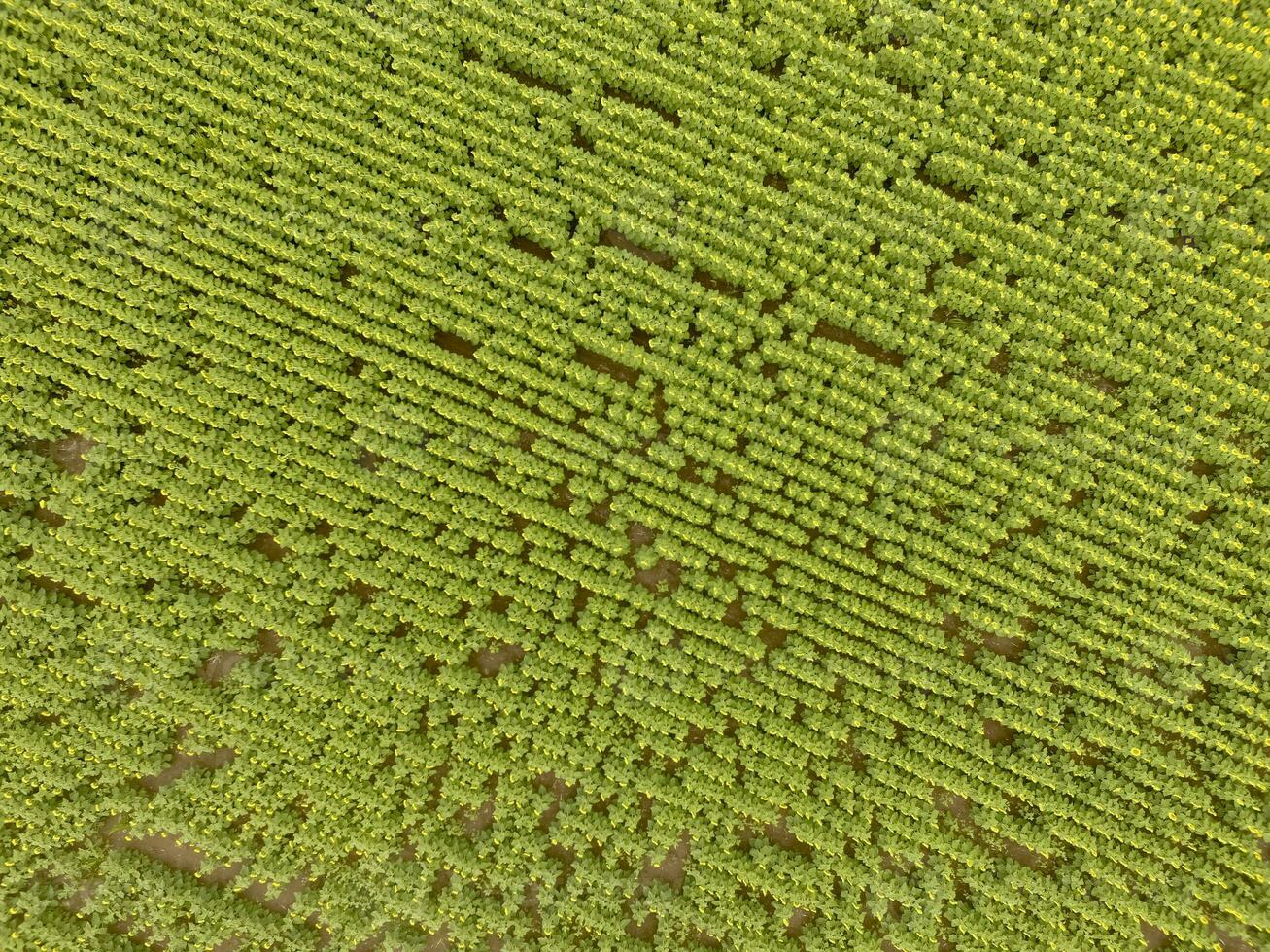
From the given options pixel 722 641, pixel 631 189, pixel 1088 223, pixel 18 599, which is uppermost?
pixel 1088 223

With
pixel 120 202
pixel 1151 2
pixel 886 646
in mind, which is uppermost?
pixel 1151 2

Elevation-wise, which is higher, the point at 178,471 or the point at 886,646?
the point at 886,646

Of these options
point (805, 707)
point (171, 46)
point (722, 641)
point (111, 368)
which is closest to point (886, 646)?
point (805, 707)

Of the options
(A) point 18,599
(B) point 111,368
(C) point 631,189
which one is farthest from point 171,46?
(A) point 18,599

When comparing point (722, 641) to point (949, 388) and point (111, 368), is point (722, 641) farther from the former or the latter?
point (111, 368)

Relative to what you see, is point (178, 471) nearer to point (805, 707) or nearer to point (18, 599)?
point (18, 599)

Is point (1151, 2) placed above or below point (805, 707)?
above
